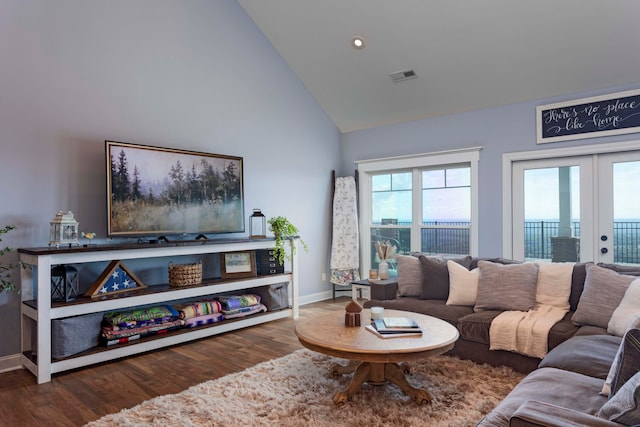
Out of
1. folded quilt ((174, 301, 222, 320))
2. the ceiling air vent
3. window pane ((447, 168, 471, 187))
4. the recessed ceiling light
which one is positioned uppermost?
the recessed ceiling light

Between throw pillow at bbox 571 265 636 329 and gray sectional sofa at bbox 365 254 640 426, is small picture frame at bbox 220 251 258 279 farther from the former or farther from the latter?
throw pillow at bbox 571 265 636 329

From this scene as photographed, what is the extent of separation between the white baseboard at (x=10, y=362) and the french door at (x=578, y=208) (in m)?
4.84

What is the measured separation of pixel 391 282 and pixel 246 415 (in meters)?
2.07

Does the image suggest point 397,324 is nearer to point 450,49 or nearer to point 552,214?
point 552,214

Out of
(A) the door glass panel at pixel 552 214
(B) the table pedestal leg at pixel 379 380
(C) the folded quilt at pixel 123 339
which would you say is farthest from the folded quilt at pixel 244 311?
(A) the door glass panel at pixel 552 214

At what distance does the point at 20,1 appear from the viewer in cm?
329

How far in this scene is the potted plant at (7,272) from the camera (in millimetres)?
3143

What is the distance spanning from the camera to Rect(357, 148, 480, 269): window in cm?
516

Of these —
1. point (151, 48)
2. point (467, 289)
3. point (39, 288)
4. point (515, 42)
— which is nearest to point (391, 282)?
point (467, 289)

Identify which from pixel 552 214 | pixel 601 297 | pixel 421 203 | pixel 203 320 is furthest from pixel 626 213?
pixel 203 320

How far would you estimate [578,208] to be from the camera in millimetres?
4344

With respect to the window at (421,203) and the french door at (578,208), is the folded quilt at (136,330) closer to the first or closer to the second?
the window at (421,203)

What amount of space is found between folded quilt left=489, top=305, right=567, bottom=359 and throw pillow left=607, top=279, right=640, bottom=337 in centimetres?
35

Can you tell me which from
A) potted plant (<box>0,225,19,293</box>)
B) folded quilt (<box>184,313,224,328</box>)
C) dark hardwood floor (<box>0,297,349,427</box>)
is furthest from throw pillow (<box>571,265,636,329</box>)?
potted plant (<box>0,225,19,293</box>)
